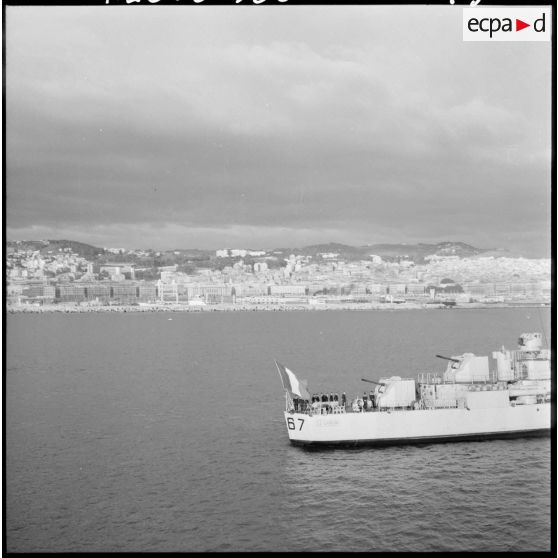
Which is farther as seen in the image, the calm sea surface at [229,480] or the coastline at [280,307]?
the coastline at [280,307]

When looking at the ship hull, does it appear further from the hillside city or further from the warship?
the hillside city

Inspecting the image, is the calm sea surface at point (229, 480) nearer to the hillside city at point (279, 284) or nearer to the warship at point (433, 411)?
the warship at point (433, 411)

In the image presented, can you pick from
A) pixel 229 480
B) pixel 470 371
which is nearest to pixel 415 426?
pixel 470 371

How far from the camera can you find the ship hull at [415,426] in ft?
42.9

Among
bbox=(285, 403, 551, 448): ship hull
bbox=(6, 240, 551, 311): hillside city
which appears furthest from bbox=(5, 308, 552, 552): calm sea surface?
bbox=(6, 240, 551, 311): hillside city

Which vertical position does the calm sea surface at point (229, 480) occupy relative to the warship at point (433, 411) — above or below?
below

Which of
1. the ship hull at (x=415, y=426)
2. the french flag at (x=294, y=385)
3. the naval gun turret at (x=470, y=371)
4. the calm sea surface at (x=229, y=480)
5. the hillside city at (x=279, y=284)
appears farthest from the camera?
the hillside city at (x=279, y=284)

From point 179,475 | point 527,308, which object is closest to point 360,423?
point 179,475

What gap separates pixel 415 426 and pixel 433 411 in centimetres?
50

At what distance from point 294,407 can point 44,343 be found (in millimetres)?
28793

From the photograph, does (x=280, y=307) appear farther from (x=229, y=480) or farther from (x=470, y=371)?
(x=229, y=480)

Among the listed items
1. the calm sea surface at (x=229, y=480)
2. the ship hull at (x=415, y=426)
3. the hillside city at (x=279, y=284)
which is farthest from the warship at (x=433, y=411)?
the hillside city at (x=279, y=284)

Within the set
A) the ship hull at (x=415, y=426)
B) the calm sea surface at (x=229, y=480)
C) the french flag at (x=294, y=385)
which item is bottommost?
the calm sea surface at (x=229, y=480)

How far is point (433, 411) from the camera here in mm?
13297
